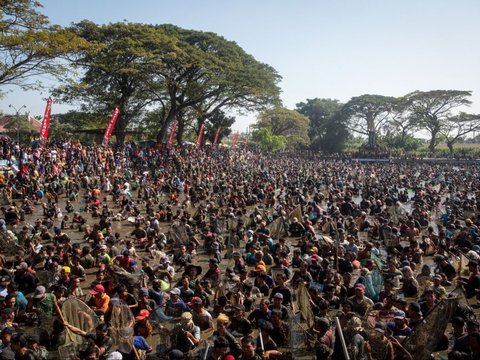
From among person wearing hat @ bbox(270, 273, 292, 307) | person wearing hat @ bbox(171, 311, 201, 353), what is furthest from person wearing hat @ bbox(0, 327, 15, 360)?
person wearing hat @ bbox(270, 273, 292, 307)

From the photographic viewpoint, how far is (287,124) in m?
66.1

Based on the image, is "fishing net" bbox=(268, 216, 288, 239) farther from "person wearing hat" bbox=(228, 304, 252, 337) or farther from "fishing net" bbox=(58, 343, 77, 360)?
"fishing net" bbox=(58, 343, 77, 360)

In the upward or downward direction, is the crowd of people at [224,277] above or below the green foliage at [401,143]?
below

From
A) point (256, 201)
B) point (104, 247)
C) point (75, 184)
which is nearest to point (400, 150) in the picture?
point (256, 201)

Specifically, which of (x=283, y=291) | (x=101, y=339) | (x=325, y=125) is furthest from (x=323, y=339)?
(x=325, y=125)

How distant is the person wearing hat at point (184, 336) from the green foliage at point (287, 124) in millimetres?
57544

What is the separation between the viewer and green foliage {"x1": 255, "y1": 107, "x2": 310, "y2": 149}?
209ft

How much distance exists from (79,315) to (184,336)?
198 cm

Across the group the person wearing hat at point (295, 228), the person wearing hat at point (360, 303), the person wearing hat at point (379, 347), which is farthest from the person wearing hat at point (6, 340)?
the person wearing hat at point (295, 228)

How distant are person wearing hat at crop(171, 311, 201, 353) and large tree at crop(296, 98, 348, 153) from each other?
65.2 metres

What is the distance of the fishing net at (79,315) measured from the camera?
7176 mm

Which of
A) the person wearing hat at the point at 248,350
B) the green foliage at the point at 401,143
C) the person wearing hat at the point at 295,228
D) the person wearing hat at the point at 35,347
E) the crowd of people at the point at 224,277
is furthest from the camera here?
the green foliage at the point at 401,143

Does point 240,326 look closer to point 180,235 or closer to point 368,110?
point 180,235

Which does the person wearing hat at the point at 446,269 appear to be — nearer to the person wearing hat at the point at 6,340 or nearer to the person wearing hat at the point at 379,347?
the person wearing hat at the point at 379,347
